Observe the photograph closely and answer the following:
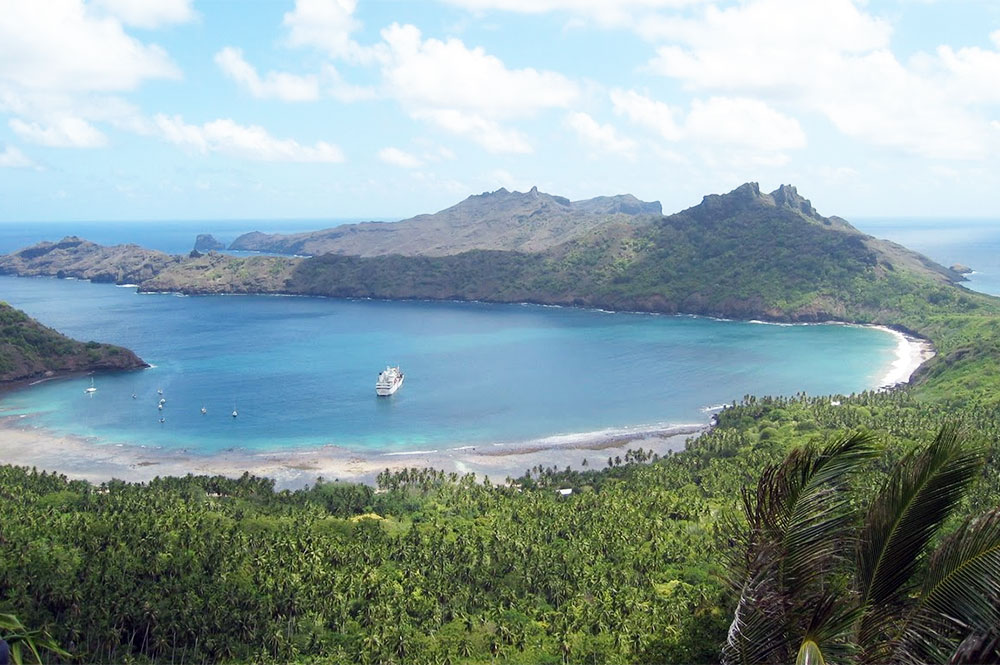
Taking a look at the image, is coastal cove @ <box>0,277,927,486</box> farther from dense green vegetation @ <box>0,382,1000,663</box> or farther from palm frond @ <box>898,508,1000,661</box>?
palm frond @ <box>898,508,1000,661</box>

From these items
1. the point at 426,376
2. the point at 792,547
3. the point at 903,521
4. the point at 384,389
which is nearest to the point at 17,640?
the point at 792,547

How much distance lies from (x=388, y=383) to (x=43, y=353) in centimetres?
5935

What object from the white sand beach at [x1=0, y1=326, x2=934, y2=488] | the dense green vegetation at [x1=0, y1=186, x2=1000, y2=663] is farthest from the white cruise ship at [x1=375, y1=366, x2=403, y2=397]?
the dense green vegetation at [x1=0, y1=186, x2=1000, y2=663]

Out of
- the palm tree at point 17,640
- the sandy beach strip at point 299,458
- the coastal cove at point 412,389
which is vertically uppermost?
the palm tree at point 17,640

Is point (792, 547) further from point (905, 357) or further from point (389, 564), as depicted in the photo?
point (905, 357)

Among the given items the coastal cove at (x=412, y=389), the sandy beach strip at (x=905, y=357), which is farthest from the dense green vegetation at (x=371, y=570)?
the sandy beach strip at (x=905, y=357)

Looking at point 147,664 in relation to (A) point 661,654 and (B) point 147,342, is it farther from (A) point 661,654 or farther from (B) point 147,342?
(B) point 147,342

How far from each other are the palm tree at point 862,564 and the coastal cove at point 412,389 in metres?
72.7

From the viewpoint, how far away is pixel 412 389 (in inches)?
4606

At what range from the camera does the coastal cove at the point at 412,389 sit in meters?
87.4

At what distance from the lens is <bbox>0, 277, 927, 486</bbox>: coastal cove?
87369 mm

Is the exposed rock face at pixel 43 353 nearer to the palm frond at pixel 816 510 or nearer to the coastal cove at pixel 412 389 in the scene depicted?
the coastal cove at pixel 412 389

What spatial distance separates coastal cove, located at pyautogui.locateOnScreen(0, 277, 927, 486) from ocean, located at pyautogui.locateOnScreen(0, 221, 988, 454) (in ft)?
1.36

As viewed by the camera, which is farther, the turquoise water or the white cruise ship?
the white cruise ship
